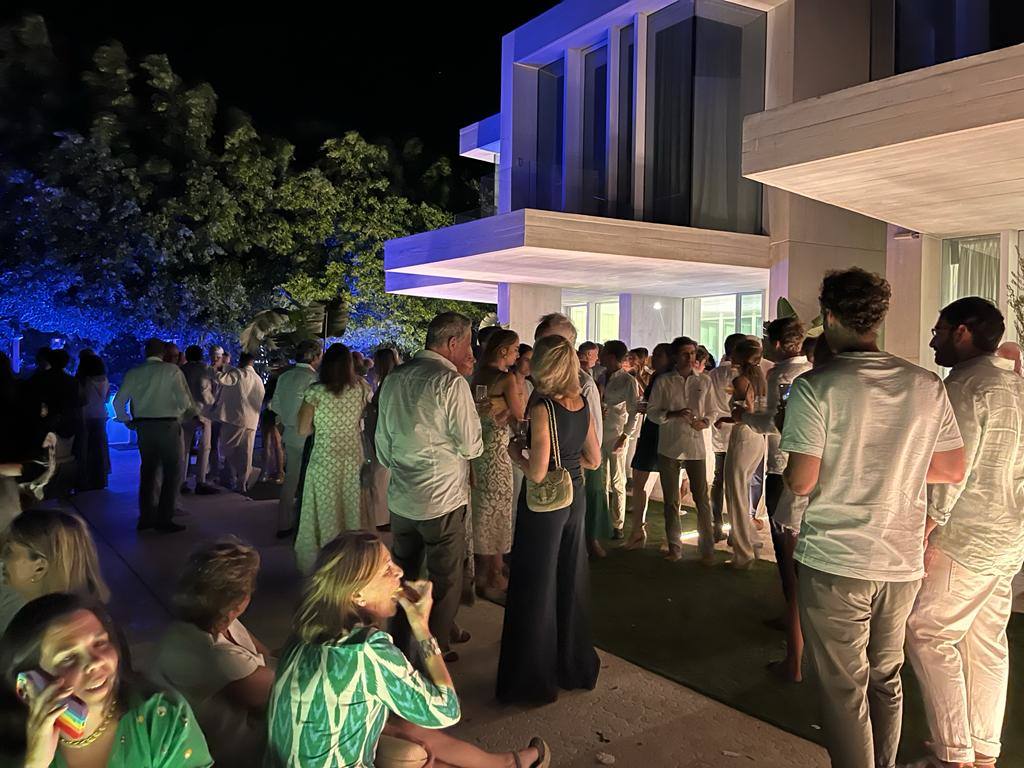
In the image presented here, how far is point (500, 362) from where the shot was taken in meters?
5.44

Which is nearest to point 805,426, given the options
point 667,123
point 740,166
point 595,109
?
point 740,166

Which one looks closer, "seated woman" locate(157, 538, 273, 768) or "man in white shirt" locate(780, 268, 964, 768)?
"seated woman" locate(157, 538, 273, 768)

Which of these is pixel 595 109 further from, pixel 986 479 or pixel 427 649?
pixel 427 649

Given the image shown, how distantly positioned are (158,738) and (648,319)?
1464cm

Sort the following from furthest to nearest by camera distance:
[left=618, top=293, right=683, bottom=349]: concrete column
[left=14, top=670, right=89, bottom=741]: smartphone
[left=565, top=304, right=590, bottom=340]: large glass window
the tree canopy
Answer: the tree canopy → [left=565, top=304, right=590, bottom=340]: large glass window → [left=618, top=293, right=683, bottom=349]: concrete column → [left=14, top=670, right=89, bottom=741]: smartphone

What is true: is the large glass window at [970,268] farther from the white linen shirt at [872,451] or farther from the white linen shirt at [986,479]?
the white linen shirt at [872,451]

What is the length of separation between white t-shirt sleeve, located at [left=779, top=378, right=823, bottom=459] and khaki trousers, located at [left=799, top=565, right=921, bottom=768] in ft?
1.56

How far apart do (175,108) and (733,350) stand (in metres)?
21.0

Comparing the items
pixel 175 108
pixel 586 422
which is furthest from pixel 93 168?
pixel 586 422

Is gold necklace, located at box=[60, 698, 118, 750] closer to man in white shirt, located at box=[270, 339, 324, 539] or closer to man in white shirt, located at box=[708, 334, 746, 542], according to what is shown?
man in white shirt, located at box=[270, 339, 324, 539]

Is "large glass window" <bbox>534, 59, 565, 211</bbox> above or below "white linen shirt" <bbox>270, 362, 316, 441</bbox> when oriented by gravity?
above

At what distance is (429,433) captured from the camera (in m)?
4.32

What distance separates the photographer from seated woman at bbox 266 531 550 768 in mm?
2312

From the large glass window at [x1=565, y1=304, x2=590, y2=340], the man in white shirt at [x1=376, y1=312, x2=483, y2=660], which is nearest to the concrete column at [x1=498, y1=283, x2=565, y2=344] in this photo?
the large glass window at [x1=565, y1=304, x2=590, y2=340]
